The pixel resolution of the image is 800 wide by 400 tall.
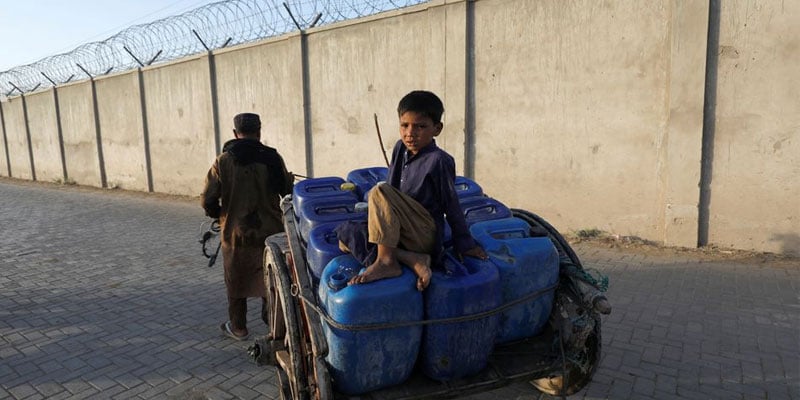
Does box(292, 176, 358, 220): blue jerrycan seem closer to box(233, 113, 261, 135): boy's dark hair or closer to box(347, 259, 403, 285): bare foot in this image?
box(347, 259, 403, 285): bare foot

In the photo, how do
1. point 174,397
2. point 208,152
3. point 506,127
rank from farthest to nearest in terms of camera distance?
1. point 208,152
2. point 506,127
3. point 174,397

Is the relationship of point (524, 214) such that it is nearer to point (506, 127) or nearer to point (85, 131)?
point (506, 127)

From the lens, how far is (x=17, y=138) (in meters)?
20.4

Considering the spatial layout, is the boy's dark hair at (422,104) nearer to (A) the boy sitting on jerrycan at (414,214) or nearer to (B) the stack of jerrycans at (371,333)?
(A) the boy sitting on jerrycan at (414,214)

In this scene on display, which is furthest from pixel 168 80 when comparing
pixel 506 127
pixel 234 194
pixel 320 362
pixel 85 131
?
pixel 320 362

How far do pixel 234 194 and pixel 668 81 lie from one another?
16.6 ft

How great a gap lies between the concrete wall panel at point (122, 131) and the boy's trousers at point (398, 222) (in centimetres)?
1368

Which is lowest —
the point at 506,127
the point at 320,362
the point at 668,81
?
the point at 320,362

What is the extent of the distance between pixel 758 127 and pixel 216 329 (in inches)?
232

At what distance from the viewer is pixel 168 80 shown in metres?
12.7

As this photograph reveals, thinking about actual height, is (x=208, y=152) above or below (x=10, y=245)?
above

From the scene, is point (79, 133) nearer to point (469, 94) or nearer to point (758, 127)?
point (469, 94)

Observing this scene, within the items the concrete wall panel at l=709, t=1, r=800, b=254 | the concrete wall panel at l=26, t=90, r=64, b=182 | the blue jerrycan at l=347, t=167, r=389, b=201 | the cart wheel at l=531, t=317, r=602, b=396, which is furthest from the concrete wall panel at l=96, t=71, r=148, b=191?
the cart wheel at l=531, t=317, r=602, b=396

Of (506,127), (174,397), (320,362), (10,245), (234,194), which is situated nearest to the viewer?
(320,362)
